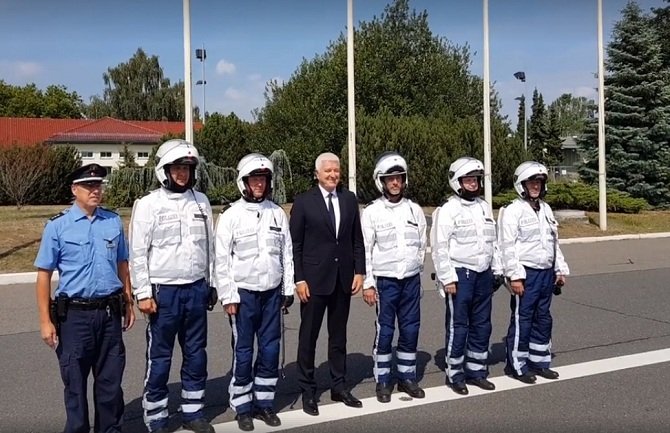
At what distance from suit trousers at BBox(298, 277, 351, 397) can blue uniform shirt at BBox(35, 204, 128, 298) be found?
5.28 ft

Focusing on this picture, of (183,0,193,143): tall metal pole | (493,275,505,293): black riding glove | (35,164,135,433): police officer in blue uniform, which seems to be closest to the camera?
(35,164,135,433): police officer in blue uniform

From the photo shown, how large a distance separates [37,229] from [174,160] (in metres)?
13.6

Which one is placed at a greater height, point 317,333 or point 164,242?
point 164,242

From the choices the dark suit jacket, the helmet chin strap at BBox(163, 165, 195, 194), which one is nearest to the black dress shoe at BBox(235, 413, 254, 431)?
the dark suit jacket

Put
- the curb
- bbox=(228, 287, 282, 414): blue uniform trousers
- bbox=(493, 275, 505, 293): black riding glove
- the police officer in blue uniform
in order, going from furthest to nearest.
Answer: the curb, bbox=(493, 275, 505, 293): black riding glove, bbox=(228, 287, 282, 414): blue uniform trousers, the police officer in blue uniform

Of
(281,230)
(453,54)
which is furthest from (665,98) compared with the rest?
(281,230)

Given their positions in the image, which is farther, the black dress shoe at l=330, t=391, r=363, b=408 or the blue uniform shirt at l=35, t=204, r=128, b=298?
the black dress shoe at l=330, t=391, r=363, b=408

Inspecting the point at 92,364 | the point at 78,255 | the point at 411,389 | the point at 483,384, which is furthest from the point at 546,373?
the point at 78,255

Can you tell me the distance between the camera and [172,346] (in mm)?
4820

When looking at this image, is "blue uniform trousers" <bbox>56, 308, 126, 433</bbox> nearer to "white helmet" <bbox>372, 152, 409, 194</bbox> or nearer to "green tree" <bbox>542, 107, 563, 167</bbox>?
"white helmet" <bbox>372, 152, 409, 194</bbox>

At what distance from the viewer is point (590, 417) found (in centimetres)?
517

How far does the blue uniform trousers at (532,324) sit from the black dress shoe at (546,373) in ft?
0.15

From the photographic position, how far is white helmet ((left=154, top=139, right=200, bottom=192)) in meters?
4.75

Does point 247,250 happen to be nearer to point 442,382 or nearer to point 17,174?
point 442,382
